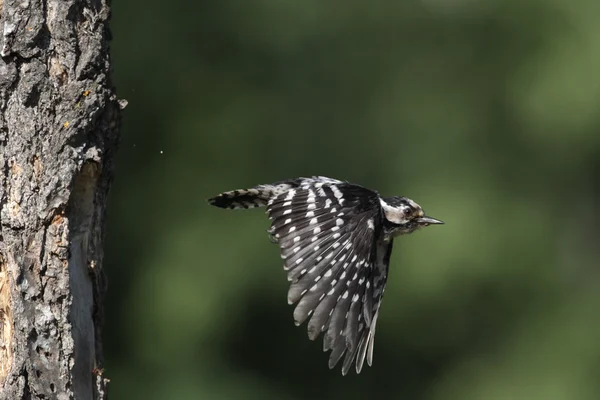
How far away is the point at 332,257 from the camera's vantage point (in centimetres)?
443

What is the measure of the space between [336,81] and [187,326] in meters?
2.29

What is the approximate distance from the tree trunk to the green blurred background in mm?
4249

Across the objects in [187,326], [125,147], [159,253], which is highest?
[125,147]

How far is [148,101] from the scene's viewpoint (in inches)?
326

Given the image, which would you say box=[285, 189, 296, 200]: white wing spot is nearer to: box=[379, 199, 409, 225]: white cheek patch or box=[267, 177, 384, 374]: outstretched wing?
box=[267, 177, 384, 374]: outstretched wing

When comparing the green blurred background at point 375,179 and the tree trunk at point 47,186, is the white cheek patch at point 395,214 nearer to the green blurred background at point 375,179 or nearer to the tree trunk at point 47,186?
the tree trunk at point 47,186

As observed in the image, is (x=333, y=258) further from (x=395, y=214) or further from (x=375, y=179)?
(x=375, y=179)

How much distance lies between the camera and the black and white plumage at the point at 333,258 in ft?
14.2

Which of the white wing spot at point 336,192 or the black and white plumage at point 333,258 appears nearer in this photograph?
the black and white plumage at point 333,258

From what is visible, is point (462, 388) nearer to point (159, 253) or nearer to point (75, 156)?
point (159, 253)

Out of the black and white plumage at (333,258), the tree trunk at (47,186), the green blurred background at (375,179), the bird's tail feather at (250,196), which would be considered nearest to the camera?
the tree trunk at (47,186)

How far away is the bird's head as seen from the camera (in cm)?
497

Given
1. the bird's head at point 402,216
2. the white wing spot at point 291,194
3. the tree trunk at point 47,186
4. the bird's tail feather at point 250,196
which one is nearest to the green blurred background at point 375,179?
the bird's tail feather at point 250,196

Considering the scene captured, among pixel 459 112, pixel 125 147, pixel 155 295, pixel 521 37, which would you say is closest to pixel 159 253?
pixel 155 295
